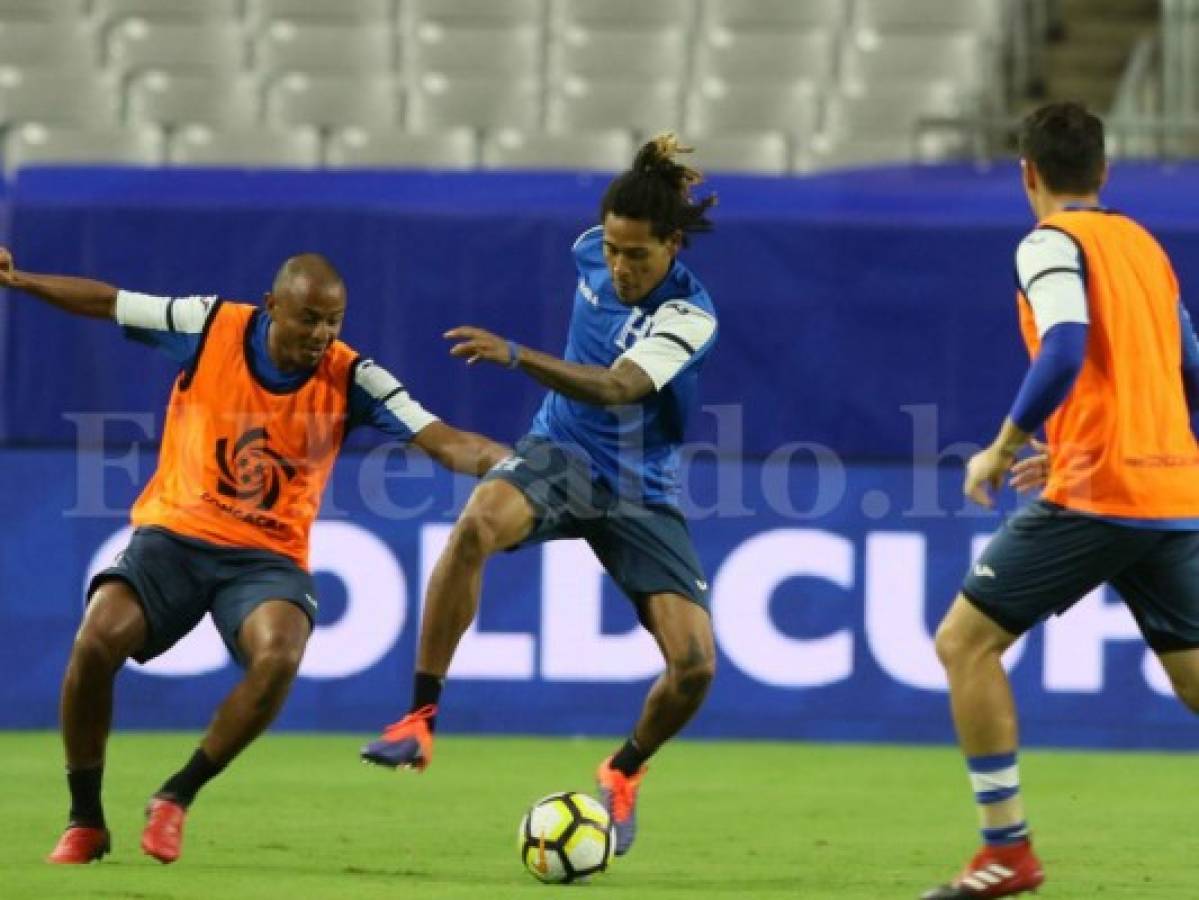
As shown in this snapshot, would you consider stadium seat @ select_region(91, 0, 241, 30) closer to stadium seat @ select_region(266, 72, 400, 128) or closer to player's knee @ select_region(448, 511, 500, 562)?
stadium seat @ select_region(266, 72, 400, 128)

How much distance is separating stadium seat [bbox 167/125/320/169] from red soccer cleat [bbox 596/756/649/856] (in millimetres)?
8019

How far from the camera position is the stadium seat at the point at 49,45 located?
1833cm

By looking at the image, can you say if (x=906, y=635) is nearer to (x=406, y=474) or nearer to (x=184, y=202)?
(x=406, y=474)

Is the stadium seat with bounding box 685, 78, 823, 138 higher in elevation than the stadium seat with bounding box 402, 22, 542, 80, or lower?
lower

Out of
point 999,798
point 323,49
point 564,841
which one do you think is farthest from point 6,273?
point 323,49

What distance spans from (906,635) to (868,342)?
144cm

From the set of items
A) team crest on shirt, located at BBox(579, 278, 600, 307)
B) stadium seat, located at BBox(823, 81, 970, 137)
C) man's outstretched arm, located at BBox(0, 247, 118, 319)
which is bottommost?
man's outstretched arm, located at BBox(0, 247, 118, 319)

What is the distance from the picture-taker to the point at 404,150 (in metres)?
16.5

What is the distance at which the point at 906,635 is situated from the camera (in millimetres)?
12867

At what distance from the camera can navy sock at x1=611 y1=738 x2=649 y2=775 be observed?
9062 millimetres

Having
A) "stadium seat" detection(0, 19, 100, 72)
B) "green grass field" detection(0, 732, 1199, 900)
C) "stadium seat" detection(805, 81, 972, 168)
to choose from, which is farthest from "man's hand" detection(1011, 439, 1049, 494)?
"stadium seat" detection(0, 19, 100, 72)

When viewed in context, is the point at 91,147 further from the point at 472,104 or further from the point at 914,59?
the point at 914,59

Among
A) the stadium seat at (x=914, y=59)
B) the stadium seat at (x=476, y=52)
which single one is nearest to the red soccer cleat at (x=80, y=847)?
the stadium seat at (x=476, y=52)

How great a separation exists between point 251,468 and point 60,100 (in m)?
9.70
